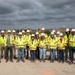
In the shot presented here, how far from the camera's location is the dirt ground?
34.7 feet

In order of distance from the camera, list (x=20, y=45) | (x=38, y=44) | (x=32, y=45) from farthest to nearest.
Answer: (x=38, y=44)
(x=32, y=45)
(x=20, y=45)

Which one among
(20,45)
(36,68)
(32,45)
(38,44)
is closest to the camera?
(36,68)

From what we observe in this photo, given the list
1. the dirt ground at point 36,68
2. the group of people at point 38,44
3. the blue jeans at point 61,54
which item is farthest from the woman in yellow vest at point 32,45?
the blue jeans at point 61,54

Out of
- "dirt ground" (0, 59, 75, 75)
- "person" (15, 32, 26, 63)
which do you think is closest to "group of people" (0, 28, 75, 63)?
"person" (15, 32, 26, 63)

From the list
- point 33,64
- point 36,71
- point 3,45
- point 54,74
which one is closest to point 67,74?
point 54,74

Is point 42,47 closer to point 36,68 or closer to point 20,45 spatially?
point 20,45

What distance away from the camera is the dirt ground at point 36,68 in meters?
10.6

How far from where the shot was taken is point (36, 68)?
1147cm

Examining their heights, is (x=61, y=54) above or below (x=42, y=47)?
below

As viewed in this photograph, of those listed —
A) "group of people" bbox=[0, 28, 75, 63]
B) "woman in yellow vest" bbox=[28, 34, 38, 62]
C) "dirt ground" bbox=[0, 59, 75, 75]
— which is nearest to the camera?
"dirt ground" bbox=[0, 59, 75, 75]

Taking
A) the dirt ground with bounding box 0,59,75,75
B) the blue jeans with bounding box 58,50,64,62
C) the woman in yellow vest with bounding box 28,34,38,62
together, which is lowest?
the dirt ground with bounding box 0,59,75,75

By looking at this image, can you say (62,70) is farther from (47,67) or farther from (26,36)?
(26,36)

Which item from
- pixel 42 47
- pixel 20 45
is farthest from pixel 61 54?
pixel 20 45

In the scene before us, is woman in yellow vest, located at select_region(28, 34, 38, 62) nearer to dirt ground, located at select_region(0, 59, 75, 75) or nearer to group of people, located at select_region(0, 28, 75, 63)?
group of people, located at select_region(0, 28, 75, 63)
